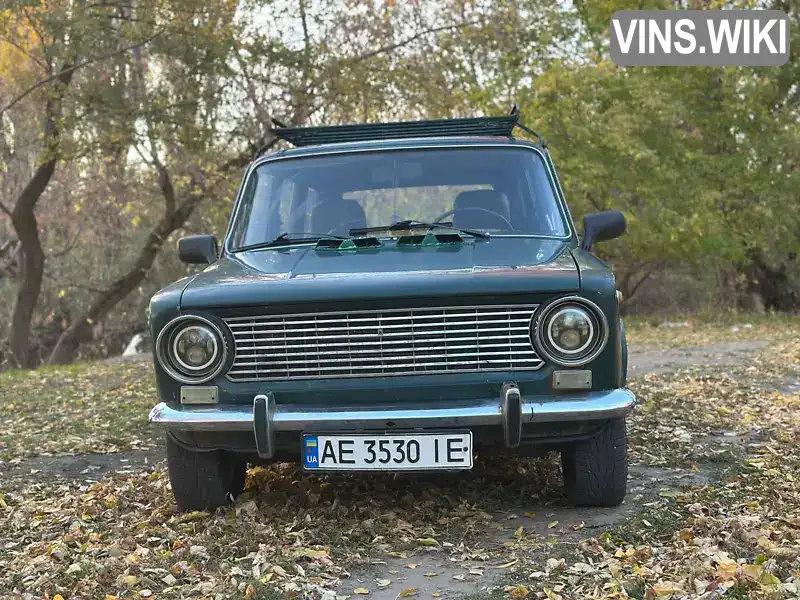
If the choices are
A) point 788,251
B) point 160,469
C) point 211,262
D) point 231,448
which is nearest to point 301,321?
point 231,448

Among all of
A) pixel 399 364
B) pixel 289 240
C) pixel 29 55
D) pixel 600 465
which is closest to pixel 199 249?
pixel 289 240

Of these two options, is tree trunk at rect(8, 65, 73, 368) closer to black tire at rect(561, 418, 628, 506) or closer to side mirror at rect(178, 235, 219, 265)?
side mirror at rect(178, 235, 219, 265)

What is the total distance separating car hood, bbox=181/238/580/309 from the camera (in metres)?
4.29

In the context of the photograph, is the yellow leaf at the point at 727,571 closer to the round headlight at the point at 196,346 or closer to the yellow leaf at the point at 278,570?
the yellow leaf at the point at 278,570

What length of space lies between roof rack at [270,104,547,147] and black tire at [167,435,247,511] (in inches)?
93.6

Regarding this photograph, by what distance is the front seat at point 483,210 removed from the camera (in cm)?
534

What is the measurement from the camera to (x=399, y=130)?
6.48 meters

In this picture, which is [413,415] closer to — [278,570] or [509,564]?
[509,564]

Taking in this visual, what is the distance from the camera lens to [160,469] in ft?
20.5

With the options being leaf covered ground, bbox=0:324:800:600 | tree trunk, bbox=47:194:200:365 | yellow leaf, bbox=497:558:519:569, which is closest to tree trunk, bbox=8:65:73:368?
tree trunk, bbox=47:194:200:365

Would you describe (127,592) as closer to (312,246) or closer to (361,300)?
(361,300)

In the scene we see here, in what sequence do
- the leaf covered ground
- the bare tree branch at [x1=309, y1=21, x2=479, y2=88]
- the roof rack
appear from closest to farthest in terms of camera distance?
1. the leaf covered ground
2. the roof rack
3. the bare tree branch at [x1=309, y1=21, x2=479, y2=88]

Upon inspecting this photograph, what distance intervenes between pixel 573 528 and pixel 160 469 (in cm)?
292

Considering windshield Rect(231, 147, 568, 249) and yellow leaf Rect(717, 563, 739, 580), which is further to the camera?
windshield Rect(231, 147, 568, 249)
